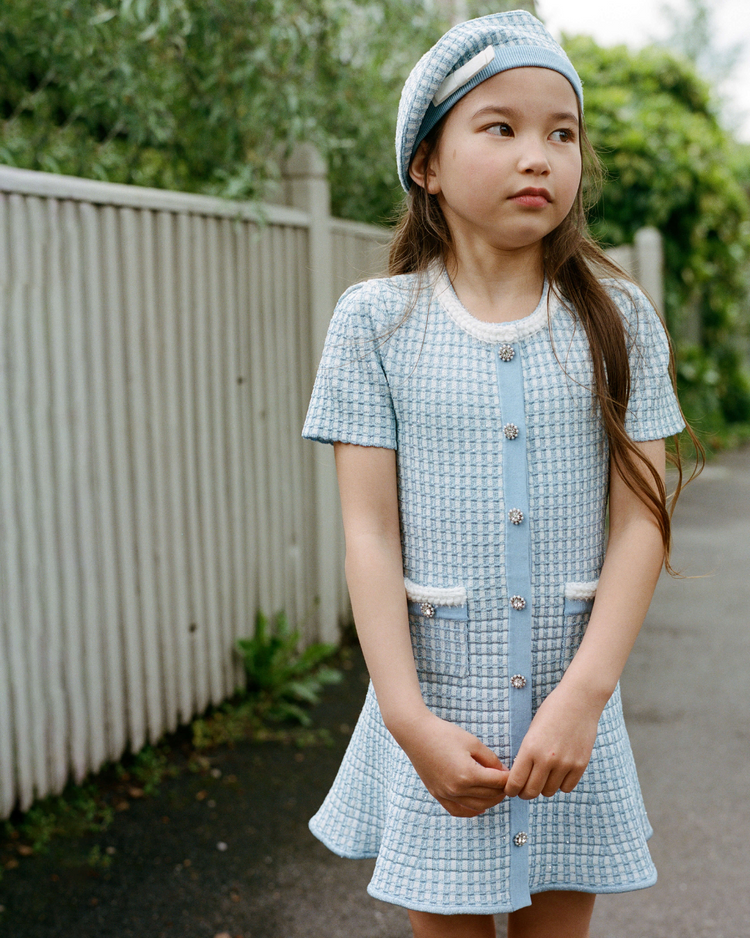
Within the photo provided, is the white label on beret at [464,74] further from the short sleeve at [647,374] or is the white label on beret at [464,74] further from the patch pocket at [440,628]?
the patch pocket at [440,628]

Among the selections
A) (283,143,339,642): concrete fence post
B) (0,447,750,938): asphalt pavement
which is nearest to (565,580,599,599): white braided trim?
(0,447,750,938): asphalt pavement

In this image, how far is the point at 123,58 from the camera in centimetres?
359

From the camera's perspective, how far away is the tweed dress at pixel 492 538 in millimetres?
1465

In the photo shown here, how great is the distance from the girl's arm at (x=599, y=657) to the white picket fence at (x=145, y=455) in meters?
1.96

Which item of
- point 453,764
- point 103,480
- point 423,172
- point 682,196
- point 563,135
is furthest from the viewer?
point 682,196

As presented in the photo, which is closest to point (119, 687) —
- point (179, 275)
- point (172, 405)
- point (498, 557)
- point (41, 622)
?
point (41, 622)

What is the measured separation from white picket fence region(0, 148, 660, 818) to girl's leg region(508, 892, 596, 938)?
1826 mm

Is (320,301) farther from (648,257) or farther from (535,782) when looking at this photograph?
(648,257)

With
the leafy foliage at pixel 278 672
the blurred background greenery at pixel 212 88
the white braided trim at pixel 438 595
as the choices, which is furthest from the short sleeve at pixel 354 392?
the leafy foliage at pixel 278 672

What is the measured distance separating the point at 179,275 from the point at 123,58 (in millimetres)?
845

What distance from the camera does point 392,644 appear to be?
142cm

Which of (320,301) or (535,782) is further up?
(320,301)

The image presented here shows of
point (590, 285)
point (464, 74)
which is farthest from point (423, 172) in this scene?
point (590, 285)

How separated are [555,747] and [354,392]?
59cm
